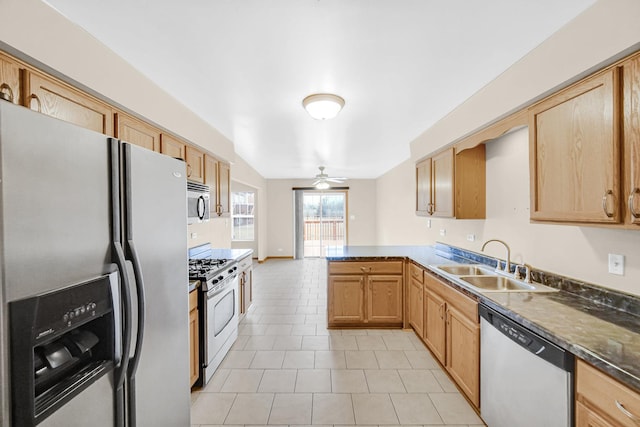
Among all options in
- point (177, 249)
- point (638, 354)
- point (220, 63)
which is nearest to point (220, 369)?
point (177, 249)

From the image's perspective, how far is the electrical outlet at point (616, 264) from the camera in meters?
1.56

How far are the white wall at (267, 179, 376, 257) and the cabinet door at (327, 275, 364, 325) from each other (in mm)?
4955

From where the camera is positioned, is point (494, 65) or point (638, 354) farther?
point (494, 65)

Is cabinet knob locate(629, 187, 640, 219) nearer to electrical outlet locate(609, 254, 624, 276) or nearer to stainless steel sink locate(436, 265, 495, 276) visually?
electrical outlet locate(609, 254, 624, 276)

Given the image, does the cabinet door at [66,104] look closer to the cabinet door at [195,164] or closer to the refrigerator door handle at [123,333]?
the refrigerator door handle at [123,333]

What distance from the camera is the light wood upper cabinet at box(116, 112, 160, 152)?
188 centimetres

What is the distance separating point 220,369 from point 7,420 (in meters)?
2.11

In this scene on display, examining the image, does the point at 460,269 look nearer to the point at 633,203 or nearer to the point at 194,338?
the point at 633,203

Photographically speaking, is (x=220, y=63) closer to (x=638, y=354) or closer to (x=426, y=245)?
(x=638, y=354)

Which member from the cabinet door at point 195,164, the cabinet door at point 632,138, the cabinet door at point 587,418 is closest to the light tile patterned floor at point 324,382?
the cabinet door at point 587,418

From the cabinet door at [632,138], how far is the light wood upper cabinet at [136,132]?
9.01 feet

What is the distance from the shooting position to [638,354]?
1.09m

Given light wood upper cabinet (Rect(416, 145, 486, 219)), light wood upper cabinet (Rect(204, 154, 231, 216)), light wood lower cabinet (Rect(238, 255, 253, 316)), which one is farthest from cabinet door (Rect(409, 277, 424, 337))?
light wood upper cabinet (Rect(204, 154, 231, 216))

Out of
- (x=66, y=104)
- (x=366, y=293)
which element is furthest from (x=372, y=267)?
(x=66, y=104)
